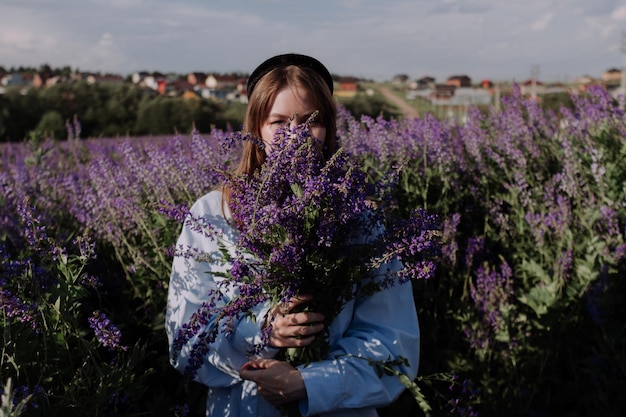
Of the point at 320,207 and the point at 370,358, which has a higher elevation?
the point at 320,207

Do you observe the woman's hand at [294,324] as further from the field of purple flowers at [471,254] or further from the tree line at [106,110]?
the tree line at [106,110]

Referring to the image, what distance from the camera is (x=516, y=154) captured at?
4227 millimetres

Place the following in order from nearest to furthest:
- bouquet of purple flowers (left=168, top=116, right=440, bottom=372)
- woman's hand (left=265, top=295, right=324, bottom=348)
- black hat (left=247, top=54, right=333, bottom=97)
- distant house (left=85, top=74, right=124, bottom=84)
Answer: bouquet of purple flowers (left=168, top=116, right=440, bottom=372), woman's hand (left=265, top=295, right=324, bottom=348), black hat (left=247, top=54, right=333, bottom=97), distant house (left=85, top=74, right=124, bottom=84)

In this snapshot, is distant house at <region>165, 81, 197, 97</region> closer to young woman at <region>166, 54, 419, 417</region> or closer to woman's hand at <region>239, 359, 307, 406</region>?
young woman at <region>166, 54, 419, 417</region>

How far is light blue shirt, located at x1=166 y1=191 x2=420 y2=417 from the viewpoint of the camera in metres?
1.75

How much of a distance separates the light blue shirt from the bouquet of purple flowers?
0.67 feet

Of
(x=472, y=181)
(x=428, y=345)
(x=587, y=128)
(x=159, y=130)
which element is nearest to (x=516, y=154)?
(x=472, y=181)

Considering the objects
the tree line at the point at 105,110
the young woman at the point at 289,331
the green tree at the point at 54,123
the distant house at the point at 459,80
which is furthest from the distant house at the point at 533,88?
the distant house at the point at 459,80

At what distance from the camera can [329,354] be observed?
1.81m

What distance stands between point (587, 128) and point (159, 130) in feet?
43.6

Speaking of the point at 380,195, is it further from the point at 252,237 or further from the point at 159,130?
the point at 159,130

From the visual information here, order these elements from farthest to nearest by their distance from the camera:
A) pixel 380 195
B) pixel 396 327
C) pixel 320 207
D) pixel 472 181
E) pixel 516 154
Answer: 1. pixel 472 181
2. pixel 516 154
3. pixel 396 327
4. pixel 380 195
5. pixel 320 207

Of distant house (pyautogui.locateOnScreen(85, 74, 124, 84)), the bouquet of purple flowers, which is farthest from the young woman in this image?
distant house (pyautogui.locateOnScreen(85, 74, 124, 84))

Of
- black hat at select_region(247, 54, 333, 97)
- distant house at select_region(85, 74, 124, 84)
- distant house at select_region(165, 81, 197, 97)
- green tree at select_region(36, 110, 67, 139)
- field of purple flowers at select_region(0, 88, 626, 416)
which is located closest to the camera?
black hat at select_region(247, 54, 333, 97)
